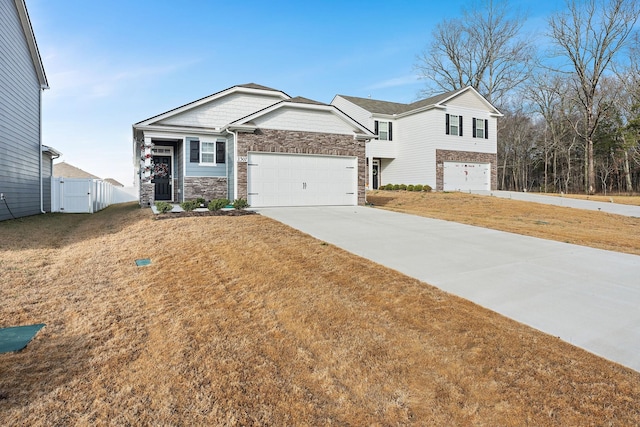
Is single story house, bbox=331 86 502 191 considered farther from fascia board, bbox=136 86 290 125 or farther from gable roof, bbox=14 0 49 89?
gable roof, bbox=14 0 49 89

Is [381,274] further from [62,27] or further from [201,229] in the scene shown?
[62,27]

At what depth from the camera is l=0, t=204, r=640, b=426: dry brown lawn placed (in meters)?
2.48

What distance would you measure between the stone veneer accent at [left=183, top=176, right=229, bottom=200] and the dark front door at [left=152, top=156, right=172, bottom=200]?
2965mm

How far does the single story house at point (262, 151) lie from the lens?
1396 cm

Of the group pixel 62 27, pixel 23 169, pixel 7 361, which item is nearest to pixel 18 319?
pixel 7 361

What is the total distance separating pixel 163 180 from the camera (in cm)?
1820

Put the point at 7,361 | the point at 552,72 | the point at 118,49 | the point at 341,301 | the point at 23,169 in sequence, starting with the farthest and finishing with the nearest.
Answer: the point at 552,72, the point at 23,169, the point at 118,49, the point at 341,301, the point at 7,361

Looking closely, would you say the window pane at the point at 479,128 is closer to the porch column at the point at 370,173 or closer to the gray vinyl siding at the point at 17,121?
the porch column at the point at 370,173

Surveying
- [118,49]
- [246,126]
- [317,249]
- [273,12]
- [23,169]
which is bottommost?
[317,249]

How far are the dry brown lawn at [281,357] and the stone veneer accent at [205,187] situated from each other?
994 cm

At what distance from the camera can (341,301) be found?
444cm

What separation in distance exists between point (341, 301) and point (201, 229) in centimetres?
519

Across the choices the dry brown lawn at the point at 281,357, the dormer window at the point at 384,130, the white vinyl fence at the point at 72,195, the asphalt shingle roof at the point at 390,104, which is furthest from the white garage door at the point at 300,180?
the asphalt shingle roof at the point at 390,104

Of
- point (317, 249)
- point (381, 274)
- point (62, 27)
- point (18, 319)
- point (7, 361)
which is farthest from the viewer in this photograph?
point (62, 27)
